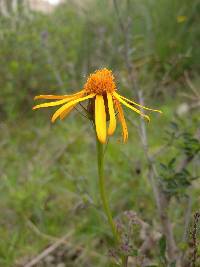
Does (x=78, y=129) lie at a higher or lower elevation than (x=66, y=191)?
higher

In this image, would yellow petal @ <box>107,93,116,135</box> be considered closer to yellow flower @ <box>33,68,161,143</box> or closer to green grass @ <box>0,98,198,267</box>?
yellow flower @ <box>33,68,161,143</box>

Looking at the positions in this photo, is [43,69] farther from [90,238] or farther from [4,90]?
[90,238]

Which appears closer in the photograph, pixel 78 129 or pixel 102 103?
pixel 102 103

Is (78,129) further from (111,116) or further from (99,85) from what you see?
(111,116)

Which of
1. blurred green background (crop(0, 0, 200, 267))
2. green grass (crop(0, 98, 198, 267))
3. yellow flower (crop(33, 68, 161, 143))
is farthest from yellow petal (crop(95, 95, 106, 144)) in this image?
green grass (crop(0, 98, 198, 267))

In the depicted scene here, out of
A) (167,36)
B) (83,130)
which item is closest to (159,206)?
(83,130)

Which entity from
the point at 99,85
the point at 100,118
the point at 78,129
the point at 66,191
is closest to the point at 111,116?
the point at 100,118
